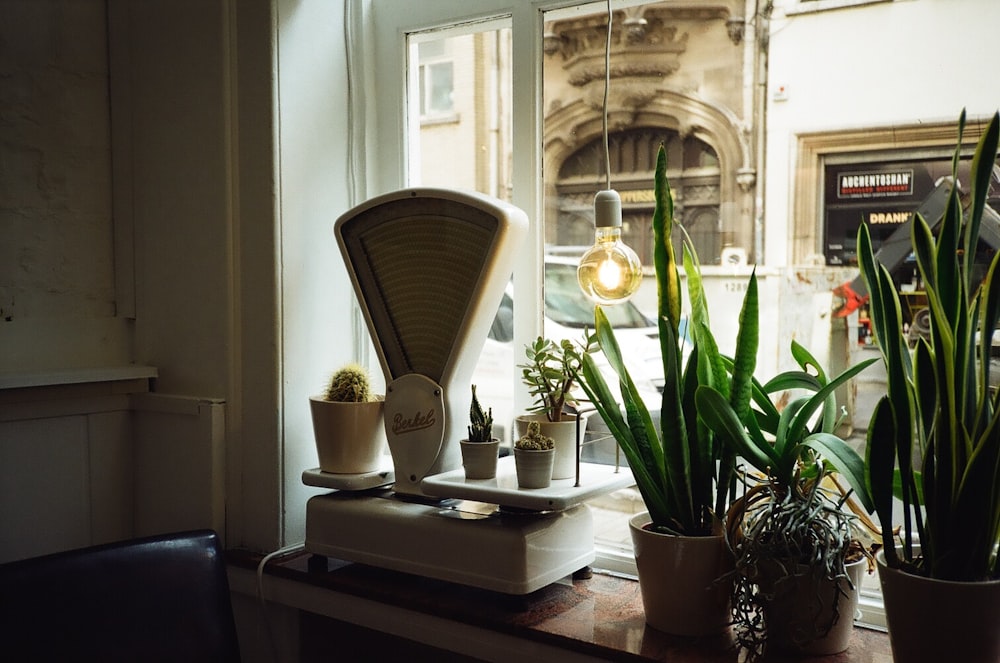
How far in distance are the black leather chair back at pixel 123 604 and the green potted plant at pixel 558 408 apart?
62cm

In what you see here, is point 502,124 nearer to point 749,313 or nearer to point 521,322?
point 521,322

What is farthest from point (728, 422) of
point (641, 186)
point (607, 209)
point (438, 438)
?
point (641, 186)

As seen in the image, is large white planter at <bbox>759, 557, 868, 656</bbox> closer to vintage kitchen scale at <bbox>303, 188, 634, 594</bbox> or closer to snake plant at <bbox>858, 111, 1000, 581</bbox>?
snake plant at <bbox>858, 111, 1000, 581</bbox>

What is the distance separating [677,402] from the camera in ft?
4.34

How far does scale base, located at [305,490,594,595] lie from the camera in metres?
1.44

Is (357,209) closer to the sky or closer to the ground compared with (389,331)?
closer to the sky

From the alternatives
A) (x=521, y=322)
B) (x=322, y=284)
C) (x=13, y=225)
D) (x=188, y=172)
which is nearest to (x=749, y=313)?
(x=521, y=322)

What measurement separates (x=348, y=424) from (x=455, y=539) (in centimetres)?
33

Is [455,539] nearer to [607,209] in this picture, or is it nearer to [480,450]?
[480,450]

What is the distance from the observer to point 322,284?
1.90 m

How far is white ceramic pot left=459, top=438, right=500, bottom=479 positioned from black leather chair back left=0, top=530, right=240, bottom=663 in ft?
1.58

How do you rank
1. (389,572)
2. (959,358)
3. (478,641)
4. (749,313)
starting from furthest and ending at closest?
(389,572) < (478,641) < (749,313) < (959,358)

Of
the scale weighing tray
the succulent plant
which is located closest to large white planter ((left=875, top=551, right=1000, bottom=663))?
the scale weighing tray

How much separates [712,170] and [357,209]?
0.68m
